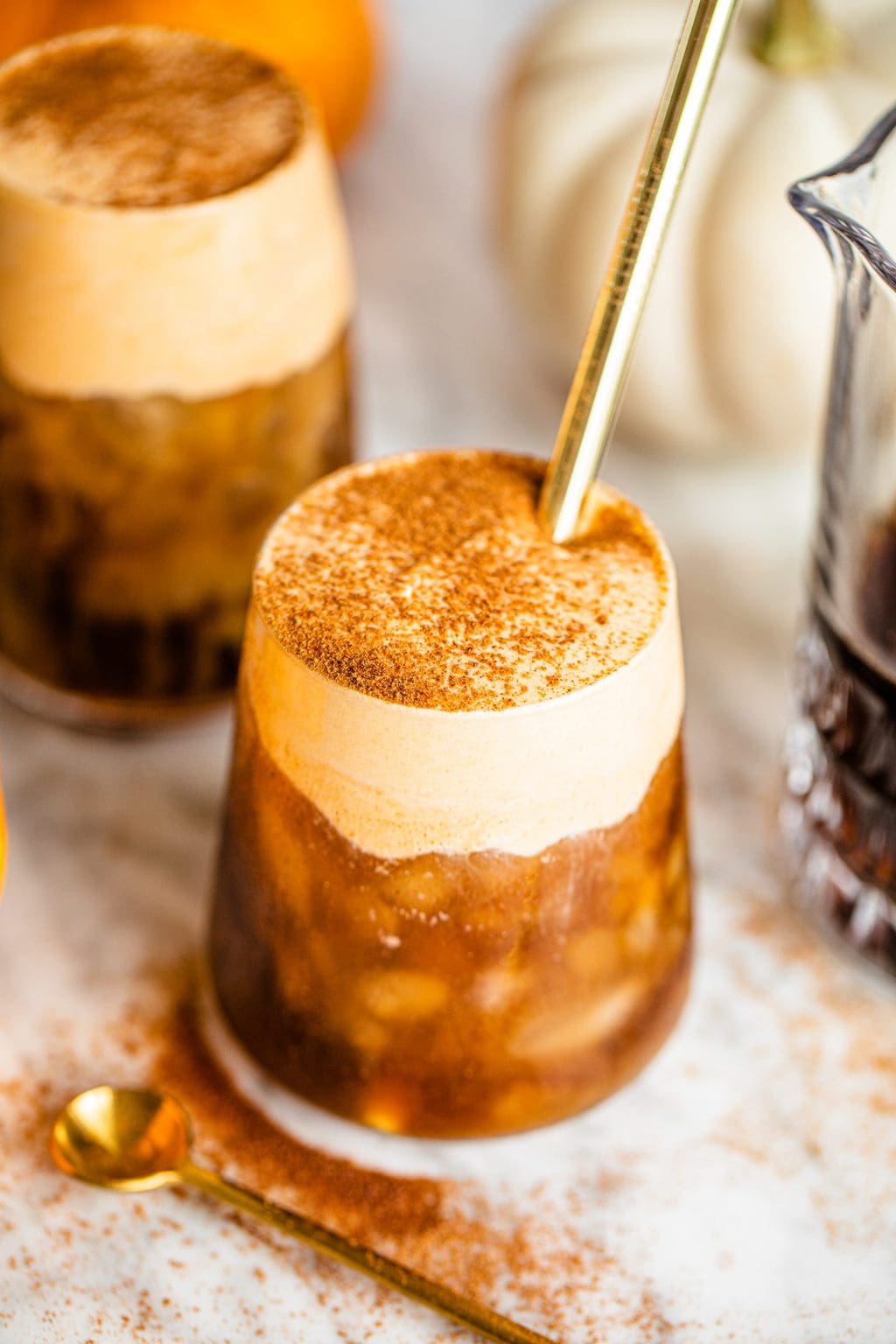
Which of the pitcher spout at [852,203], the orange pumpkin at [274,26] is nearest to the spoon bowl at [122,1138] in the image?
the pitcher spout at [852,203]

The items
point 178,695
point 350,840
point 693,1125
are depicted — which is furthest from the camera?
point 178,695

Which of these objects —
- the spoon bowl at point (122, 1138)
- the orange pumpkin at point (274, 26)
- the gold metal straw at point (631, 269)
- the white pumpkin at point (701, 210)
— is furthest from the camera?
the orange pumpkin at point (274, 26)

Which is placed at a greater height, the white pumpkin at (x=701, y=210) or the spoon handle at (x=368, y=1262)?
the white pumpkin at (x=701, y=210)

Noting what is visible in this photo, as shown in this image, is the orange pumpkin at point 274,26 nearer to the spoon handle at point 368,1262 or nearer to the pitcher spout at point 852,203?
the pitcher spout at point 852,203

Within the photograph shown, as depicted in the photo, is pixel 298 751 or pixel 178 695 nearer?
pixel 298 751

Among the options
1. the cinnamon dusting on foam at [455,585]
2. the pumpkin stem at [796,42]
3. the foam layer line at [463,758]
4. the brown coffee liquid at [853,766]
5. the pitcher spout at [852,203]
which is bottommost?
the brown coffee liquid at [853,766]

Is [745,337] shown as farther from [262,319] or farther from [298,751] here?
[298,751]

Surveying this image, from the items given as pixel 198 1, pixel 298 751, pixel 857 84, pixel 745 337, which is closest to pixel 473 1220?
pixel 298 751

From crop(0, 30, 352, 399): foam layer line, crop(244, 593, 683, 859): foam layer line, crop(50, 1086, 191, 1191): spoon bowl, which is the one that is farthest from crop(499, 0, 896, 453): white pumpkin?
crop(50, 1086, 191, 1191): spoon bowl
